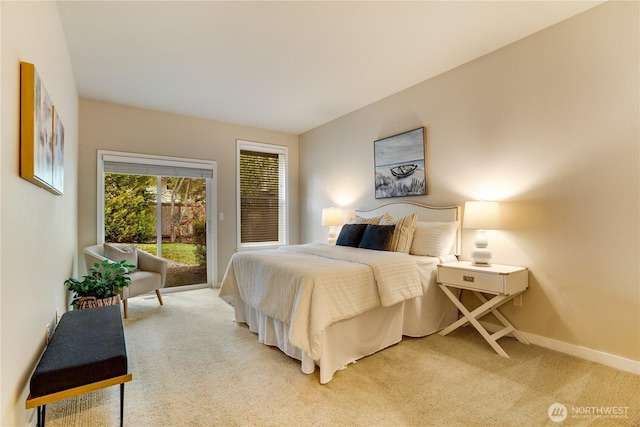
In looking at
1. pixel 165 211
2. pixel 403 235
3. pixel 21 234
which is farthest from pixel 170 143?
pixel 403 235

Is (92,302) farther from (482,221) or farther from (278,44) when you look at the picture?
(482,221)

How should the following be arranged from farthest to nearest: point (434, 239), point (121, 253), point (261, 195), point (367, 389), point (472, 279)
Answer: point (261, 195), point (121, 253), point (434, 239), point (472, 279), point (367, 389)

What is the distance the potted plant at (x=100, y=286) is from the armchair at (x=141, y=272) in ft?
0.81

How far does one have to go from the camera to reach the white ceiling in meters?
2.29

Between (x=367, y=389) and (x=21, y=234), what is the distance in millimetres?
2028

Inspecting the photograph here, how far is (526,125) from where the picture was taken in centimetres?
267

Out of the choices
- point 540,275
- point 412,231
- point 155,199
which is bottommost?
point 540,275

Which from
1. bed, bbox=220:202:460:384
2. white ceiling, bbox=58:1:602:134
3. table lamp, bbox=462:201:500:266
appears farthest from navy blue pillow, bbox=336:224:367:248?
white ceiling, bbox=58:1:602:134

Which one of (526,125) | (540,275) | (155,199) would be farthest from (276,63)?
(540,275)

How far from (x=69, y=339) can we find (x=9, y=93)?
122 cm

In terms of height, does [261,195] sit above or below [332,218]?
above

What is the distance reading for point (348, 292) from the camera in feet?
7.41

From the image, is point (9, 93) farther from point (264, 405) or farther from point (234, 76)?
point (234, 76)

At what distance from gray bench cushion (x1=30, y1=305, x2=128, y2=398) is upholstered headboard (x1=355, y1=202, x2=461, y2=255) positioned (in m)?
2.91
